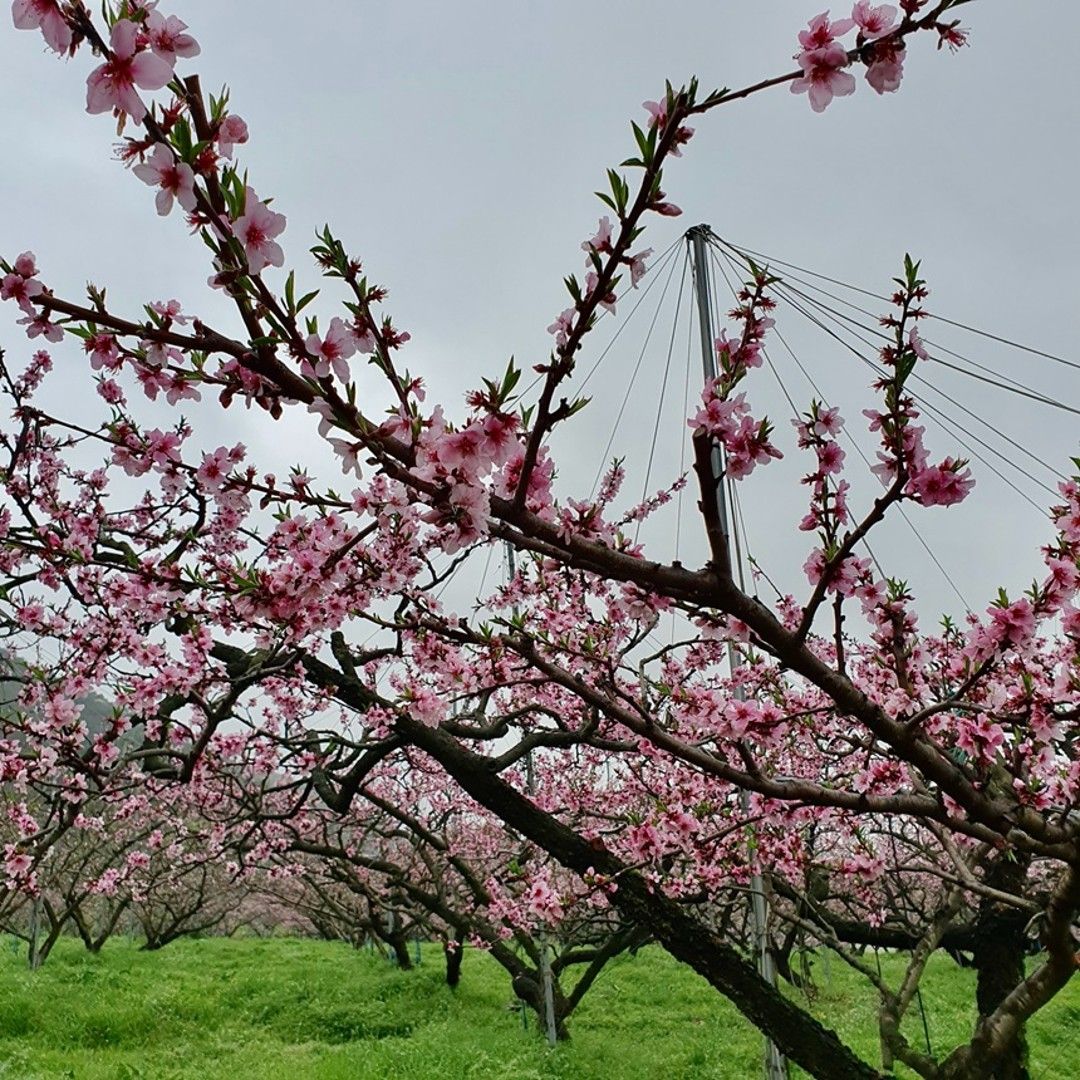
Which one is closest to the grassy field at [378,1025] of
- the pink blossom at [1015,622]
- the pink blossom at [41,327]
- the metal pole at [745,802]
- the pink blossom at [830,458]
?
the metal pole at [745,802]

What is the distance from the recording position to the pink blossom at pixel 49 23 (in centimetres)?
135

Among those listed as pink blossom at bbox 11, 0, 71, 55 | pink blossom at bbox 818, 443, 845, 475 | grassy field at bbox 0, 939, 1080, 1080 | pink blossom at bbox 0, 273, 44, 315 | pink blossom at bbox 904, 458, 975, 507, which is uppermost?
pink blossom at bbox 11, 0, 71, 55

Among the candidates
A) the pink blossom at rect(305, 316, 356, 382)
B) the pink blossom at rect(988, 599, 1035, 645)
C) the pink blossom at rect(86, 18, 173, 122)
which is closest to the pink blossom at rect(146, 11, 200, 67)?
the pink blossom at rect(86, 18, 173, 122)

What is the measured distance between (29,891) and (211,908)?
Result: 89.1 feet

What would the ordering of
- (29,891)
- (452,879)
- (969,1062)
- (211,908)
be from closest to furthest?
1. (969,1062)
2. (29,891)
3. (452,879)
4. (211,908)

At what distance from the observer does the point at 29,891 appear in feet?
14.6

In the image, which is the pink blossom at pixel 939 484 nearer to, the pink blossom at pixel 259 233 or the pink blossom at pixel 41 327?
the pink blossom at pixel 259 233

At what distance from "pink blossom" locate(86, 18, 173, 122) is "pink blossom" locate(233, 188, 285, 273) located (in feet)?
0.72

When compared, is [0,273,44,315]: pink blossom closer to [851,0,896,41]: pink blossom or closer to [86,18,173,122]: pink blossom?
[86,18,173,122]: pink blossom

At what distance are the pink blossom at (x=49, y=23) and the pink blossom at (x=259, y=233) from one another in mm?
347

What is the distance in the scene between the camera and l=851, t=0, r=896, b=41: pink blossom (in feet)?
5.29

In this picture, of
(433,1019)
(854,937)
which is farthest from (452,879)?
(854,937)

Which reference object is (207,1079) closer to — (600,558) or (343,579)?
(343,579)

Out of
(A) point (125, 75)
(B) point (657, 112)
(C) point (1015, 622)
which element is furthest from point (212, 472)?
(C) point (1015, 622)
